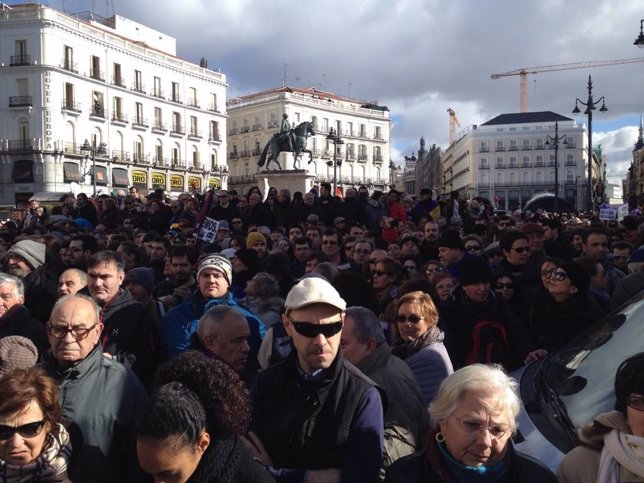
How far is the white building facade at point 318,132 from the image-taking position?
72250 millimetres

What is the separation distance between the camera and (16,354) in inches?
130

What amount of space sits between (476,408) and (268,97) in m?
72.3

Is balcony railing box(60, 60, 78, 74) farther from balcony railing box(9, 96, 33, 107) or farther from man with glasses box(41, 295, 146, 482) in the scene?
man with glasses box(41, 295, 146, 482)

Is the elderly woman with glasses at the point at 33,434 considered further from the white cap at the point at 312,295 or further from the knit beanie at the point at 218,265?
the knit beanie at the point at 218,265

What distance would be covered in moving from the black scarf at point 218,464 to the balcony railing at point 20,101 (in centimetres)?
5091

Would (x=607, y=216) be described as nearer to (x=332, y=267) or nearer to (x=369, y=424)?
(x=332, y=267)

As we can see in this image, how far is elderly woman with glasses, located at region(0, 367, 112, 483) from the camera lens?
2.52m

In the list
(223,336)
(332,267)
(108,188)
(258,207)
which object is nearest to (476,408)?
(223,336)

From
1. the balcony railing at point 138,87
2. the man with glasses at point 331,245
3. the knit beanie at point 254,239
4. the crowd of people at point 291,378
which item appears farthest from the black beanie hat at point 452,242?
the balcony railing at point 138,87

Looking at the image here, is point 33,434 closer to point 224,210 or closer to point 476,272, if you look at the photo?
point 476,272

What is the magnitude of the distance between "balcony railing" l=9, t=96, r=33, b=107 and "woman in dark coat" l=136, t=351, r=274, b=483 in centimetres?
5074

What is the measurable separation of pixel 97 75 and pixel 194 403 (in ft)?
177

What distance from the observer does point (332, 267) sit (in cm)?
578

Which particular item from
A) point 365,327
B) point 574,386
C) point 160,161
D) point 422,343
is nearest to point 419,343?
point 422,343
